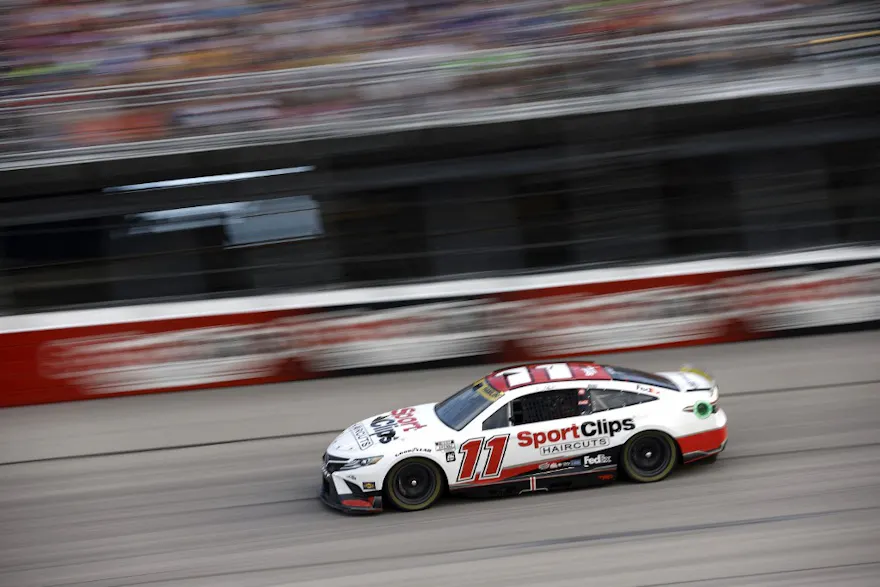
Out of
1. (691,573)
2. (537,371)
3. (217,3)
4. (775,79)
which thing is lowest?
(691,573)

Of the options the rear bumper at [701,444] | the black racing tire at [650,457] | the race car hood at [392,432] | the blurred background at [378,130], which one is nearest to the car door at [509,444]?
the race car hood at [392,432]

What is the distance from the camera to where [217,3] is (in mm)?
14242

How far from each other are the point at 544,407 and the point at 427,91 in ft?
22.4

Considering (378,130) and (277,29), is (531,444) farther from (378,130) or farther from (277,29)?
(277,29)

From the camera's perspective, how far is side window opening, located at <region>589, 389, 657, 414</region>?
27.2 feet

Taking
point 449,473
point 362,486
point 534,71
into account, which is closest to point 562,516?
point 449,473

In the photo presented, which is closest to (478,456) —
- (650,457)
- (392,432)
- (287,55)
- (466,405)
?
(466,405)

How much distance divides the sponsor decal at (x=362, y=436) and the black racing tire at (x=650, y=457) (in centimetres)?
212

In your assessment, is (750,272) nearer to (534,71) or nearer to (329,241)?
(534,71)

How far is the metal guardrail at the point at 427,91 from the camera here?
13.7 meters

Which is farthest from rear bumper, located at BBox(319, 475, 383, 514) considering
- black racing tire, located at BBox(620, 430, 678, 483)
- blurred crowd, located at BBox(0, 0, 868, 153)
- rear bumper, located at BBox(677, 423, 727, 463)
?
blurred crowd, located at BBox(0, 0, 868, 153)

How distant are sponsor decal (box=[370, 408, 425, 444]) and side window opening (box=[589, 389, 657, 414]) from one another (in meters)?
1.47

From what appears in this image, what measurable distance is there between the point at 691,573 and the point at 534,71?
28.7 feet

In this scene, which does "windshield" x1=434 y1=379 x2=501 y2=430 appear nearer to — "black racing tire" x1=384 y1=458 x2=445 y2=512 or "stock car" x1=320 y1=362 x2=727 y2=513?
"stock car" x1=320 y1=362 x2=727 y2=513
